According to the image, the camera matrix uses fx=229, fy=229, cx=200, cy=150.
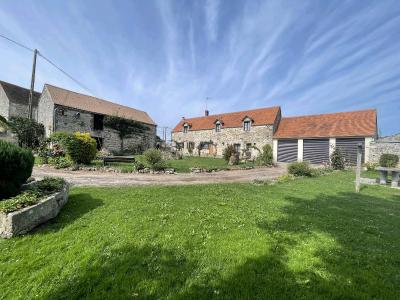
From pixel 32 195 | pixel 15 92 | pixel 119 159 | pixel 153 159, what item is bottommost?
pixel 32 195

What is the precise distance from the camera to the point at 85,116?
26.0 metres

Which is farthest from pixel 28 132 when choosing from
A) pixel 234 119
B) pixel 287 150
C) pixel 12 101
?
pixel 287 150

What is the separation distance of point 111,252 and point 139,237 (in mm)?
586

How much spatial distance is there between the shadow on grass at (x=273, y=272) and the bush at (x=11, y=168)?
11.0 feet

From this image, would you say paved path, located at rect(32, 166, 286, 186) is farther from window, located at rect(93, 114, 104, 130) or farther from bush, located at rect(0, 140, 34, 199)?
window, located at rect(93, 114, 104, 130)

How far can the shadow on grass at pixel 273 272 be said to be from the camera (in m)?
2.68

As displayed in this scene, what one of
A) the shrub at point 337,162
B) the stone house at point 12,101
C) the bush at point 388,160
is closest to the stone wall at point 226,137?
the shrub at point 337,162

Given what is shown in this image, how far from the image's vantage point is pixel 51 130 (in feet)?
76.2

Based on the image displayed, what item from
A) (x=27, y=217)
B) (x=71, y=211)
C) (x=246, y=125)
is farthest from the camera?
(x=246, y=125)

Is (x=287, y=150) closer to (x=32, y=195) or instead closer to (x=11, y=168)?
(x=32, y=195)

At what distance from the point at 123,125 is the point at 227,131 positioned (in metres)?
14.0

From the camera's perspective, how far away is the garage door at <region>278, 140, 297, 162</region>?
25875 millimetres

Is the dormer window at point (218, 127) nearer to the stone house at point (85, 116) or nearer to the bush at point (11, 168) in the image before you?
the stone house at point (85, 116)

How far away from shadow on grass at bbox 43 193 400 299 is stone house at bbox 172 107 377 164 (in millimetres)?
19029
